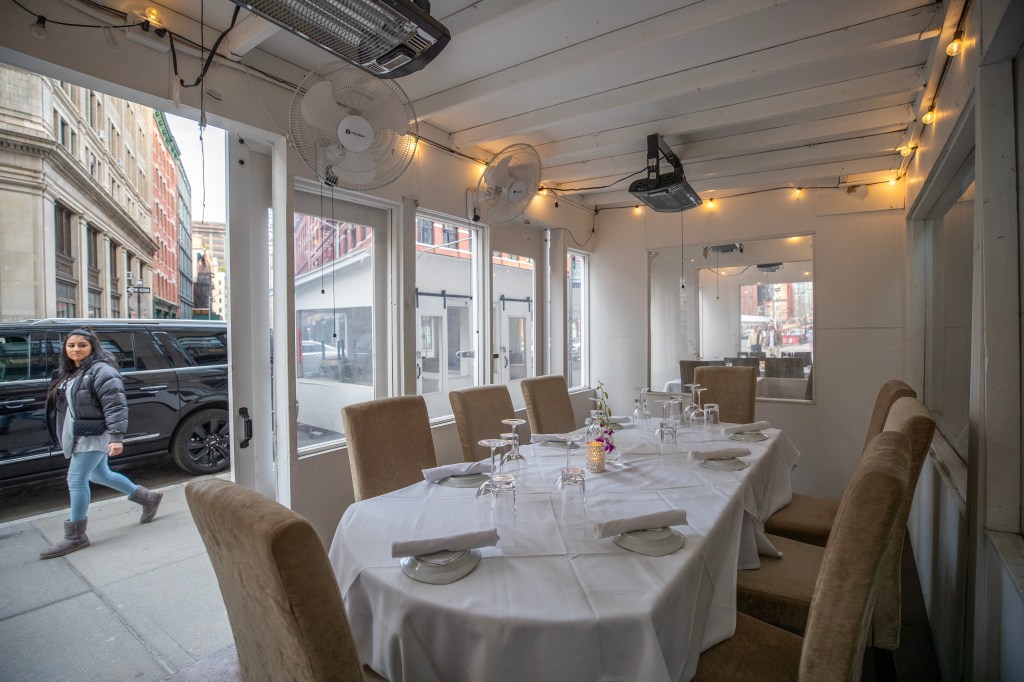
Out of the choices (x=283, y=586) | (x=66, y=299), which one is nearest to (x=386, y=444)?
(x=283, y=586)

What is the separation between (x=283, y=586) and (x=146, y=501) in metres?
3.73

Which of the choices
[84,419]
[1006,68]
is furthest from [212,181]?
[1006,68]

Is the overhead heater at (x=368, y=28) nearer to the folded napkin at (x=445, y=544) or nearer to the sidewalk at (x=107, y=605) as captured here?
the folded napkin at (x=445, y=544)

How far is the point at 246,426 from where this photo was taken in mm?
2580

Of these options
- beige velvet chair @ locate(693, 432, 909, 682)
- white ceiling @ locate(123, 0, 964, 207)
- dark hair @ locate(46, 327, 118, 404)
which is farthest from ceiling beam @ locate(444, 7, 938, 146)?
dark hair @ locate(46, 327, 118, 404)

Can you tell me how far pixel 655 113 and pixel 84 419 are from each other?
4280mm

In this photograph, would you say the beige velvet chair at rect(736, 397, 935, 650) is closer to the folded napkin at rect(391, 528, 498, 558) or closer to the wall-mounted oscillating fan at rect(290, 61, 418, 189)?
the folded napkin at rect(391, 528, 498, 558)

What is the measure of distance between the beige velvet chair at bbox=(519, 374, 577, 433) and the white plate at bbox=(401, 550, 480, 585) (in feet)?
6.24

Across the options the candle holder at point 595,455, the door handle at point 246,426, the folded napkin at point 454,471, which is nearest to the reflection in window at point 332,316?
the door handle at point 246,426

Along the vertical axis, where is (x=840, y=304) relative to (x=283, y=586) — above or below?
above

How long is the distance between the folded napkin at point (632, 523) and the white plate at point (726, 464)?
845 mm

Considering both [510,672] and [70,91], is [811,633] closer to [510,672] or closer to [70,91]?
[510,672]

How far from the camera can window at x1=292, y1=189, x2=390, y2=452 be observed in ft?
9.26

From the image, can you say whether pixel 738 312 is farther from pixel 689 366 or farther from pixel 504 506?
pixel 504 506
